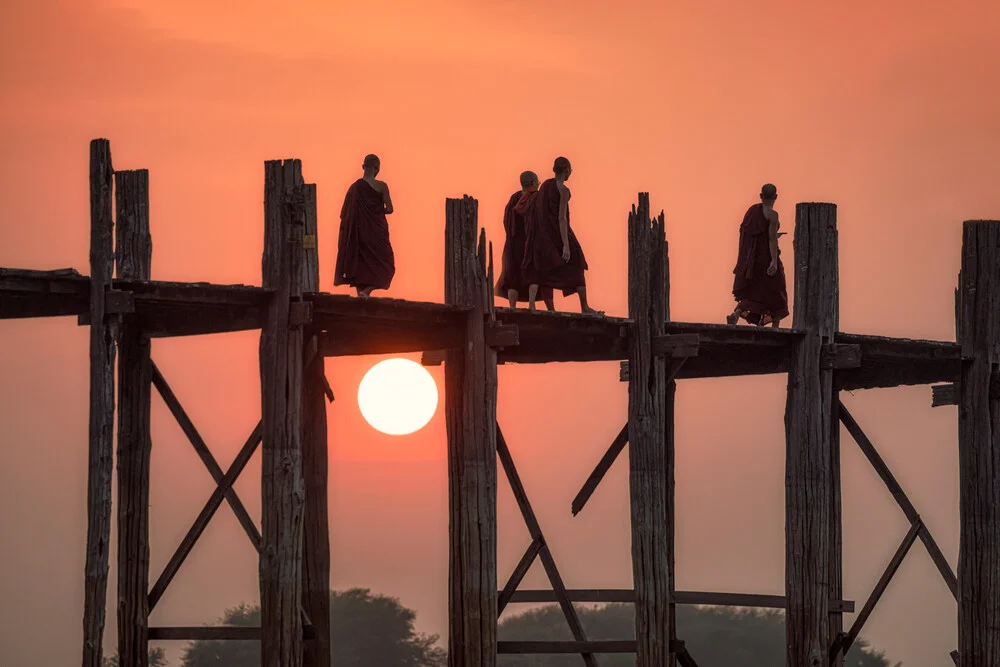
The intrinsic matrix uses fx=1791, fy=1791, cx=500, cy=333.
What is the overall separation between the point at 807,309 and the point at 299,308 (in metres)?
4.76

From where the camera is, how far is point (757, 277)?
1547 cm

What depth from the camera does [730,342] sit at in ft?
45.7

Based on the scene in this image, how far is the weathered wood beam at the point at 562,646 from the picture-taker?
13234 millimetres

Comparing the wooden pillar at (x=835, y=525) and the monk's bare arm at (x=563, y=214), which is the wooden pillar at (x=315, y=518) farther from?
the wooden pillar at (x=835, y=525)

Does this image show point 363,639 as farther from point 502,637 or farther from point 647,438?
point 647,438

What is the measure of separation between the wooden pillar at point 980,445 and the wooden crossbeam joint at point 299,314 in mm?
6115

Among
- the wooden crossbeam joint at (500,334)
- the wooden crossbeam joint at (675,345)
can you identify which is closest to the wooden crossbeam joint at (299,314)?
the wooden crossbeam joint at (500,334)

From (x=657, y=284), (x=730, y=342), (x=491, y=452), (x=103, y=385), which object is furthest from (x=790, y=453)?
(x=103, y=385)

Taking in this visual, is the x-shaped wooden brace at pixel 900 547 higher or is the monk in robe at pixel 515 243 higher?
the monk in robe at pixel 515 243

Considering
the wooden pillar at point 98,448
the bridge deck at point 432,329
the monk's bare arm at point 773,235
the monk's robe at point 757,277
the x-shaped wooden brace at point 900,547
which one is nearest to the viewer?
the wooden pillar at point 98,448

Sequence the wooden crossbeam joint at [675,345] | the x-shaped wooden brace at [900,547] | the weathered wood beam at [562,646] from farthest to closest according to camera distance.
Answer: the x-shaped wooden brace at [900,547]
the weathered wood beam at [562,646]
the wooden crossbeam joint at [675,345]

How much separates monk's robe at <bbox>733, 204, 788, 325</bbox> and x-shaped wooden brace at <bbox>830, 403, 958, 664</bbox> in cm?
108

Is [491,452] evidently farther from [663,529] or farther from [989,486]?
[989,486]

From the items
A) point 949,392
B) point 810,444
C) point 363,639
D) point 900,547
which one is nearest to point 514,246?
point 810,444
